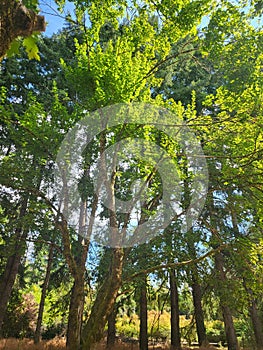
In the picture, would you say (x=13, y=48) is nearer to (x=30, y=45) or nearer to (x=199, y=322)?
(x=30, y=45)

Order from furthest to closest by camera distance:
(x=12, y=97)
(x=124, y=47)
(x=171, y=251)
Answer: (x=12, y=97), (x=171, y=251), (x=124, y=47)

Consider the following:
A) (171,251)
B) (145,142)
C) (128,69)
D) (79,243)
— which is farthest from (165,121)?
(79,243)

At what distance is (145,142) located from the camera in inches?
279

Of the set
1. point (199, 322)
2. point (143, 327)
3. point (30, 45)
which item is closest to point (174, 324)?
point (199, 322)

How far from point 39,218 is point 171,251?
4359 millimetres

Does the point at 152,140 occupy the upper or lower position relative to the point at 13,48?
upper

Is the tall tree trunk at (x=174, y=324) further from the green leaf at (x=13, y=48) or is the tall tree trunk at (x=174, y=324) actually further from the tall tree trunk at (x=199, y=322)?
the green leaf at (x=13, y=48)

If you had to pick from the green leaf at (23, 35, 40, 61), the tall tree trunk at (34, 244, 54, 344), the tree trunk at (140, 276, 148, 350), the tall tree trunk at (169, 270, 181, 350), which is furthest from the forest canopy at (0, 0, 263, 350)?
the green leaf at (23, 35, 40, 61)

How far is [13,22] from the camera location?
143 cm

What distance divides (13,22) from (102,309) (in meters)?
6.68

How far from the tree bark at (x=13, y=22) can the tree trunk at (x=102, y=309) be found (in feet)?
21.1

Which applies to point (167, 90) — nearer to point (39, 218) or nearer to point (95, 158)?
point (95, 158)

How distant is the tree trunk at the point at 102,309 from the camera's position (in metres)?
6.41

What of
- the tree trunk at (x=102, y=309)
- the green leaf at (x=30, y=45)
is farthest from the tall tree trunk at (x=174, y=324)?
the green leaf at (x=30, y=45)
